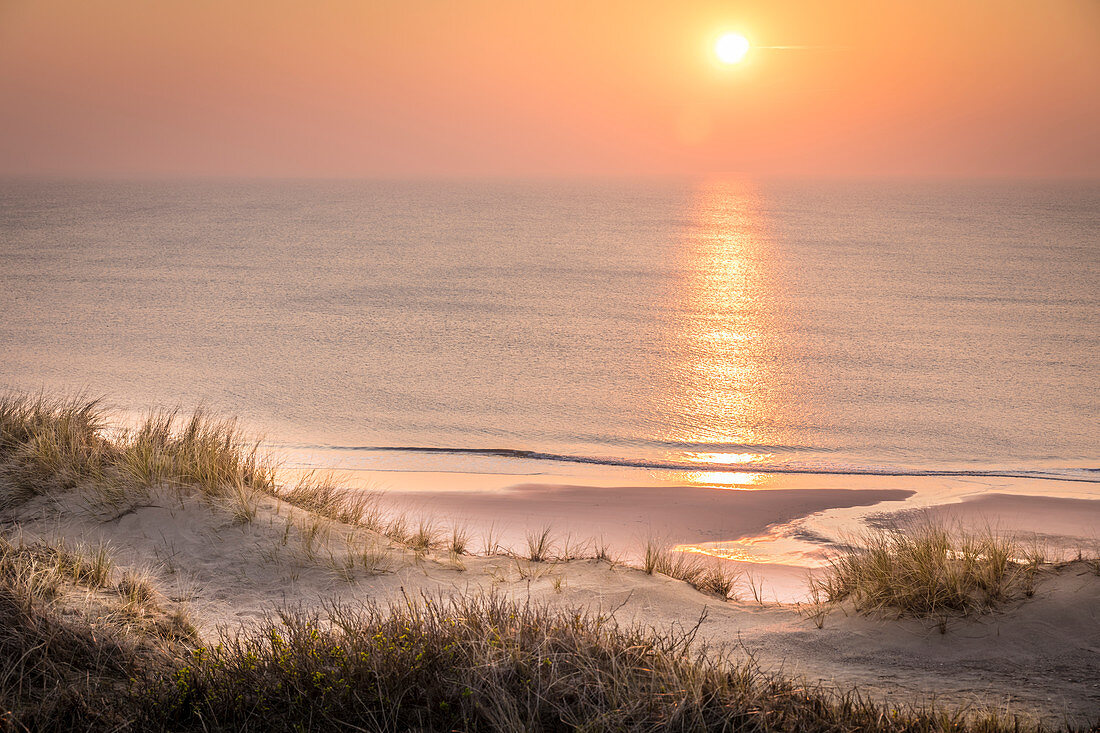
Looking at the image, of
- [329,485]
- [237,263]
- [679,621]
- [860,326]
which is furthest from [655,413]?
[237,263]

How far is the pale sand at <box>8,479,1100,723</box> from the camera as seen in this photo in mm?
2992

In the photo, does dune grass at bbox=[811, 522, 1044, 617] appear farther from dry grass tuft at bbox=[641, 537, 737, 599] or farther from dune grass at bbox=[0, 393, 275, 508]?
dune grass at bbox=[0, 393, 275, 508]

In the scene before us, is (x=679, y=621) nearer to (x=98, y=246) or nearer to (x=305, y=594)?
(x=305, y=594)

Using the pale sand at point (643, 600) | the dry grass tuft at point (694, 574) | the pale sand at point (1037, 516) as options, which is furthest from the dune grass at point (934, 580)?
the pale sand at point (1037, 516)

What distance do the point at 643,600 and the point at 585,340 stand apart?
43.0ft

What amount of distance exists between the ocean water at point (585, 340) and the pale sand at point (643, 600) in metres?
3.91

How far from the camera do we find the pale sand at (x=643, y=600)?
299 cm

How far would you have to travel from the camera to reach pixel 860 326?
18.9 m

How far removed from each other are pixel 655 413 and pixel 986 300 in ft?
55.0

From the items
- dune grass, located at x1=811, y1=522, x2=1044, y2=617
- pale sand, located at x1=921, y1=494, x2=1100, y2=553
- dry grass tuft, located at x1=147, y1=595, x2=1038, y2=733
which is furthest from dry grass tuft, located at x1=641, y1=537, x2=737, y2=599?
pale sand, located at x1=921, y1=494, x2=1100, y2=553

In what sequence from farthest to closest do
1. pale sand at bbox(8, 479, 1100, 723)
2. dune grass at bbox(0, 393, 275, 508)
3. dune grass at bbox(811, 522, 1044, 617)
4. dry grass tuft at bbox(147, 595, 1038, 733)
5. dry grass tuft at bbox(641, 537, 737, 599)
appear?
dune grass at bbox(0, 393, 275, 508), dry grass tuft at bbox(641, 537, 737, 599), dune grass at bbox(811, 522, 1044, 617), pale sand at bbox(8, 479, 1100, 723), dry grass tuft at bbox(147, 595, 1038, 733)

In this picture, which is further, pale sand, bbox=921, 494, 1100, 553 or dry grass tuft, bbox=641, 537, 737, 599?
pale sand, bbox=921, 494, 1100, 553

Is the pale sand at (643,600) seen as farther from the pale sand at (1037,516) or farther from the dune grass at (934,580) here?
the pale sand at (1037,516)

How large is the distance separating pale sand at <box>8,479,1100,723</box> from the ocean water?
12.8 ft
